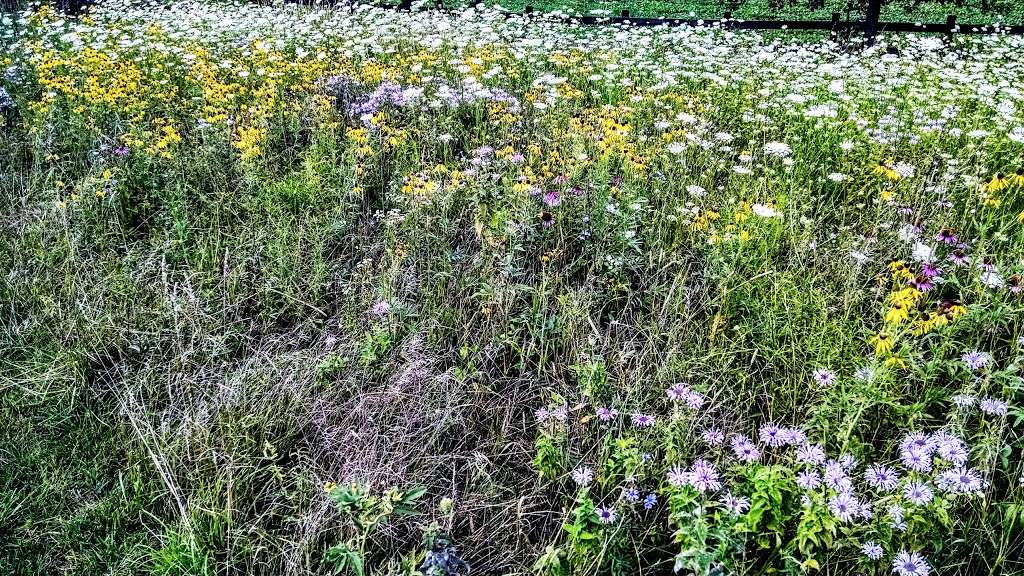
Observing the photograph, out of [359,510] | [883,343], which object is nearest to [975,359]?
[883,343]

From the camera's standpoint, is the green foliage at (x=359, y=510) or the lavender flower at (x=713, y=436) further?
the lavender flower at (x=713, y=436)

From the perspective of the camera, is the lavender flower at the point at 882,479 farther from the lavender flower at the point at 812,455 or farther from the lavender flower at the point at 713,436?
the lavender flower at the point at 713,436

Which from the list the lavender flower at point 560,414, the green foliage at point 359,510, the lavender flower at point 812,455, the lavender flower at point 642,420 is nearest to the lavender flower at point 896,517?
the lavender flower at point 812,455

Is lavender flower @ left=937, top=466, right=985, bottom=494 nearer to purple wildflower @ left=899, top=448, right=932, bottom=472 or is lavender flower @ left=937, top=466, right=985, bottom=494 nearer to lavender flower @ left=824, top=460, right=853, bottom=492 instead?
purple wildflower @ left=899, top=448, right=932, bottom=472

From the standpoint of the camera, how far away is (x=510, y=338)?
3.03 m

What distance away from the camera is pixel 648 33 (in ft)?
27.7

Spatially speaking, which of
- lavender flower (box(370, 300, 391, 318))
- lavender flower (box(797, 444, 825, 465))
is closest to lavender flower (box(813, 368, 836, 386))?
lavender flower (box(797, 444, 825, 465))

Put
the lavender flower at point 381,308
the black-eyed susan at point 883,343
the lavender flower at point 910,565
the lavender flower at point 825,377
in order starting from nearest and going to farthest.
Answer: the lavender flower at point 910,565
the black-eyed susan at point 883,343
the lavender flower at point 825,377
the lavender flower at point 381,308

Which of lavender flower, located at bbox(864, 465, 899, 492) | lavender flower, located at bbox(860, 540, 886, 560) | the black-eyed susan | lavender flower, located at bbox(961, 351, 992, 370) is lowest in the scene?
lavender flower, located at bbox(860, 540, 886, 560)

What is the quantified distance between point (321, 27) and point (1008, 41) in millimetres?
9243

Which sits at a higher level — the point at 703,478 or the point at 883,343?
the point at 883,343

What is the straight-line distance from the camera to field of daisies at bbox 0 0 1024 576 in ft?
6.68

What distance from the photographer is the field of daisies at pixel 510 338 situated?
2.04 m

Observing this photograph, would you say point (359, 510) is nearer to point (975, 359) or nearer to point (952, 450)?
point (952, 450)
